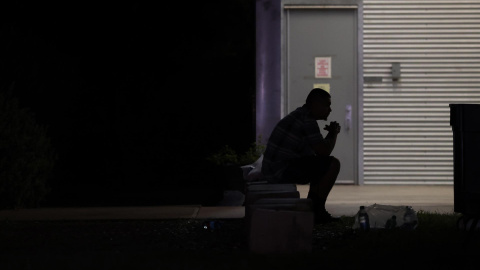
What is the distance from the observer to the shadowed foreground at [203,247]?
8.09 meters

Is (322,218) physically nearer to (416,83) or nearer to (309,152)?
(309,152)

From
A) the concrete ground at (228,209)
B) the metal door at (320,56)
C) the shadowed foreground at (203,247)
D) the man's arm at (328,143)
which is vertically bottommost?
the concrete ground at (228,209)

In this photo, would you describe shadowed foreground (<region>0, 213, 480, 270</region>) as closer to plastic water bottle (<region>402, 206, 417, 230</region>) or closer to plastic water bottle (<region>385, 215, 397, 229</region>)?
plastic water bottle (<region>402, 206, 417, 230</region>)

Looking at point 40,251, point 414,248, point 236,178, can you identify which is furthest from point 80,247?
point 236,178

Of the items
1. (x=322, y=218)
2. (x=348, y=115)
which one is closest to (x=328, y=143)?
(x=322, y=218)

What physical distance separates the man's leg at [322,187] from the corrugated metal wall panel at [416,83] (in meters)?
5.06

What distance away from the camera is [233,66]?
89.8 feet

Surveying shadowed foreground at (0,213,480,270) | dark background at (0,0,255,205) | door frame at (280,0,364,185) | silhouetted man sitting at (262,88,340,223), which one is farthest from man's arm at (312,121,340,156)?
dark background at (0,0,255,205)

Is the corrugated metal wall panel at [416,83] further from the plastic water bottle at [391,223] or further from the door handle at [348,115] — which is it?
the plastic water bottle at [391,223]

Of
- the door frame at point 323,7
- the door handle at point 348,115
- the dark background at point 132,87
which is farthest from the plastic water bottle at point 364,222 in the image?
the dark background at point 132,87

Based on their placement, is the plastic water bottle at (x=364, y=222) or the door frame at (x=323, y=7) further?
the door frame at (x=323, y=7)

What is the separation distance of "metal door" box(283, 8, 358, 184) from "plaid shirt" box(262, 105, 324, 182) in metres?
4.63

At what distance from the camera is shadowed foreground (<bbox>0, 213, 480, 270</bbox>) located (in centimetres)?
809

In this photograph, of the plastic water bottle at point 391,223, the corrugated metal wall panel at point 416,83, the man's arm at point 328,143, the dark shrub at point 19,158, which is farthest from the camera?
the corrugated metal wall panel at point 416,83
